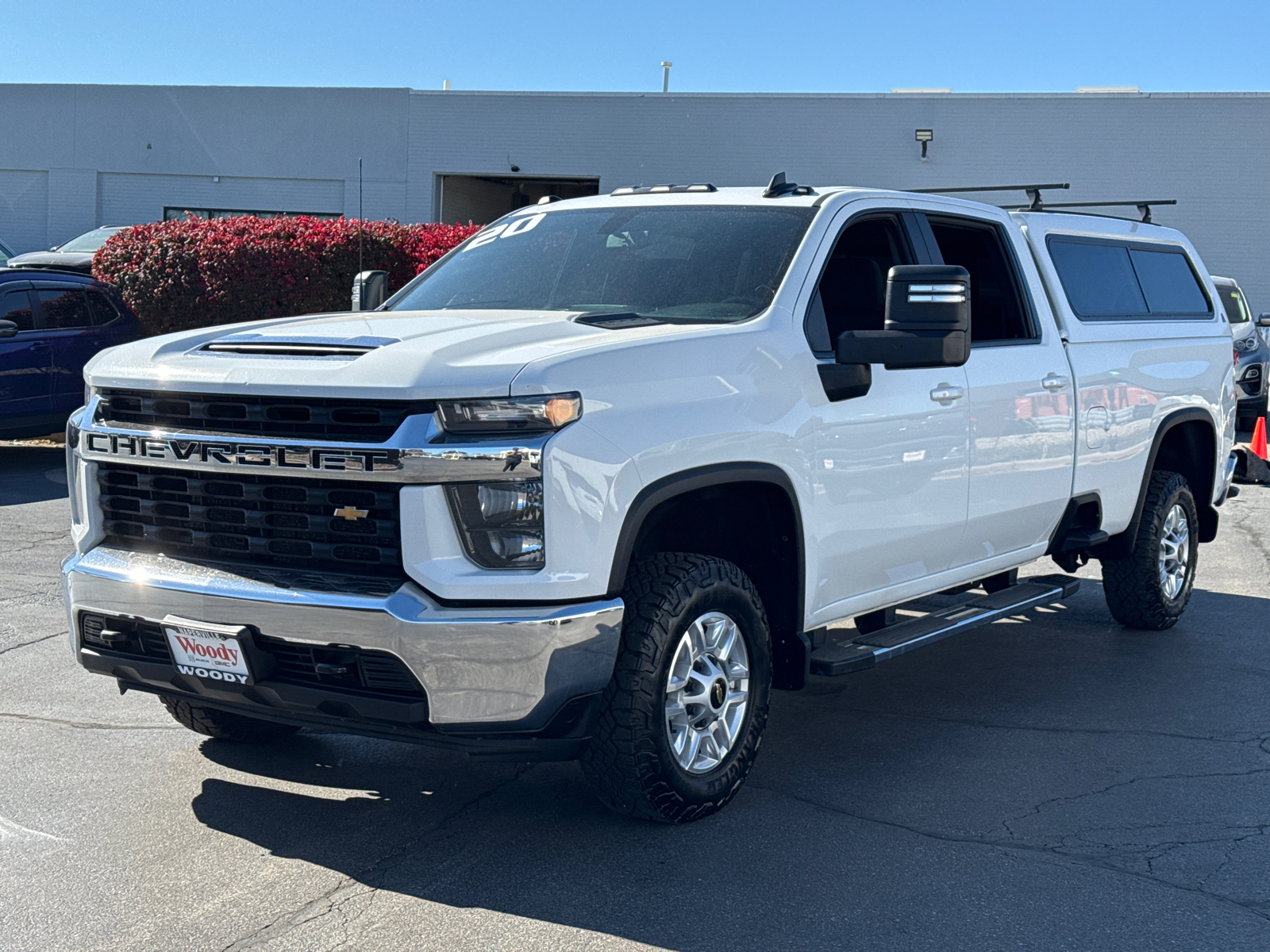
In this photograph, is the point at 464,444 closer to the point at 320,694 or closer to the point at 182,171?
the point at 320,694

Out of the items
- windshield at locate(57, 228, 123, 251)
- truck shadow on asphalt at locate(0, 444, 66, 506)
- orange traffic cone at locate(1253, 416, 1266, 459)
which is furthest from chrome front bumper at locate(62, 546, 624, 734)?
windshield at locate(57, 228, 123, 251)

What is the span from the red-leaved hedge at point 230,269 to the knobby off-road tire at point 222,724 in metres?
11.3

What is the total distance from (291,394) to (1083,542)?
166 inches

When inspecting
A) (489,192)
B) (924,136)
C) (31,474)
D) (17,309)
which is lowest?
(31,474)

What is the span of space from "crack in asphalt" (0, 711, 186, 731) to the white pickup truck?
17.0 inches

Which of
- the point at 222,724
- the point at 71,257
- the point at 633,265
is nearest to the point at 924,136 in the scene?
the point at 71,257

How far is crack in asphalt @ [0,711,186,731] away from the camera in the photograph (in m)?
5.53

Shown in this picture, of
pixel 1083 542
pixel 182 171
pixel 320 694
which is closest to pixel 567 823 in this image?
pixel 320 694

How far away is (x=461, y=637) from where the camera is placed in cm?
386

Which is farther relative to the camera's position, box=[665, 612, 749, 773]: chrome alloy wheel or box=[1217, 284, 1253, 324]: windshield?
box=[1217, 284, 1253, 324]: windshield

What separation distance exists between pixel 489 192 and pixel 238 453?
3171 cm

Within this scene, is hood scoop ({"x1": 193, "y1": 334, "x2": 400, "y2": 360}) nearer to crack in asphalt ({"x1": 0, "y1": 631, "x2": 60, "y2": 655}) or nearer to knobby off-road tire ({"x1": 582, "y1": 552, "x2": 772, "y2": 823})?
knobby off-road tire ({"x1": 582, "y1": 552, "x2": 772, "y2": 823})

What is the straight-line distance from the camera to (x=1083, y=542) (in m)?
6.79

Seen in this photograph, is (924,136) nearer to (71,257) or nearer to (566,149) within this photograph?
(566,149)
